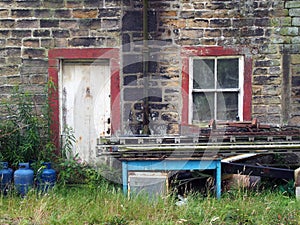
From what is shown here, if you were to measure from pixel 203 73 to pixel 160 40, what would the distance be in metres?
1.09

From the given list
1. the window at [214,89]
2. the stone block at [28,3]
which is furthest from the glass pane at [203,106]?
the stone block at [28,3]

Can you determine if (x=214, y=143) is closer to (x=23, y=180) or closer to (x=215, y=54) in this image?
(x=215, y=54)

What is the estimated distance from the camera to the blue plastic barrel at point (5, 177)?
7.16 meters

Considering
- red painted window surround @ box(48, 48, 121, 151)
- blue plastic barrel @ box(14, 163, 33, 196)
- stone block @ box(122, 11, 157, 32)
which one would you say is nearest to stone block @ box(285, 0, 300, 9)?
stone block @ box(122, 11, 157, 32)

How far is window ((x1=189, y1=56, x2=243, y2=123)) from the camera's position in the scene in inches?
333

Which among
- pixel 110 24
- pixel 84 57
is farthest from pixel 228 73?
pixel 84 57

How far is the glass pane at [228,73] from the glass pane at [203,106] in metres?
0.35

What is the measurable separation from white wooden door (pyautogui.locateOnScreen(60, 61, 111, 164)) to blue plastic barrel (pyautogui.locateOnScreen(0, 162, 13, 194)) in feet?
5.13

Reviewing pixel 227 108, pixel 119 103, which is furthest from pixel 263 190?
pixel 119 103

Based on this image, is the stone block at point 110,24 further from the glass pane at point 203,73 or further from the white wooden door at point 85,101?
the glass pane at point 203,73

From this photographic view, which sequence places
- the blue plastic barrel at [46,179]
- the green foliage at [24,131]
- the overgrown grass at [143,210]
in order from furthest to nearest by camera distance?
1. the green foliage at [24,131]
2. the blue plastic barrel at [46,179]
3. the overgrown grass at [143,210]

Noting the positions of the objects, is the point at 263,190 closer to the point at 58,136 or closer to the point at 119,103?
the point at 119,103

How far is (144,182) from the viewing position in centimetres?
671

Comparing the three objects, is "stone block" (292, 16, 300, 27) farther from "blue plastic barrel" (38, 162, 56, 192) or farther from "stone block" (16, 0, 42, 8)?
"blue plastic barrel" (38, 162, 56, 192)
